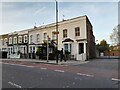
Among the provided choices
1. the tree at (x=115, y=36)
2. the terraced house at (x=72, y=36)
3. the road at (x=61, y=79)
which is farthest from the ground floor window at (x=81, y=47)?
the tree at (x=115, y=36)

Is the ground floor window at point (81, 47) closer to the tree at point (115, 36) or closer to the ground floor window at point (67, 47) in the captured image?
the ground floor window at point (67, 47)

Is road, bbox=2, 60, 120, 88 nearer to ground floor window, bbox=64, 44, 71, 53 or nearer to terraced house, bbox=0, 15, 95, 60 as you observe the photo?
terraced house, bbox=0, 15, 95, 60

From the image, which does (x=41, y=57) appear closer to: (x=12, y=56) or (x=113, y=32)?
(x=12, y=56)

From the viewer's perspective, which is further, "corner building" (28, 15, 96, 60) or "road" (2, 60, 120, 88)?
"corner building" (28, 15, 96, 60)

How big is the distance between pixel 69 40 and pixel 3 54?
65.0 ft

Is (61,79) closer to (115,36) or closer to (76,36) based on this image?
(76,36)

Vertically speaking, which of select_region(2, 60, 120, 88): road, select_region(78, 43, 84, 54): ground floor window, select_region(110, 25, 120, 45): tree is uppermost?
select_region(110, 25, 120, 45): tree

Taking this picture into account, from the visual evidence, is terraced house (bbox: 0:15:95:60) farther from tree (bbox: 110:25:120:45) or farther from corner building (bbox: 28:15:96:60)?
tree (bbox: 110:25:120:45)

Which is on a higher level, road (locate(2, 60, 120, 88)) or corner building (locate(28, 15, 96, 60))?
corner building (locate(28, 15, 96, 60))

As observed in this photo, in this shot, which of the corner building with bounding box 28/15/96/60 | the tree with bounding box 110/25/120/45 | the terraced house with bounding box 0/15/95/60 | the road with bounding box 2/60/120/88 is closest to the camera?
the road with bounding box 2/60/120/88

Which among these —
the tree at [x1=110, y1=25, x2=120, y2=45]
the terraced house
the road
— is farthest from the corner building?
the tree at [x1=110, y1=25, x2=120, y2=45]


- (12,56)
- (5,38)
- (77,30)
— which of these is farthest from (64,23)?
(5,38)

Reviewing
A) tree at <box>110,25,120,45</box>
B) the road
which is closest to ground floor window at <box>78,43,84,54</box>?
the road

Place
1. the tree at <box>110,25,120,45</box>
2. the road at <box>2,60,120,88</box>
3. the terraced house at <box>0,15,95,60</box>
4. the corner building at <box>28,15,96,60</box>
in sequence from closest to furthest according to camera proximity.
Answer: the road at <box>2,60,120,88</box> < the corner building at <box>28,15,96,60</box> < the terraced house at <box>0,15,95,60</box> < the tree at <box>110,25,120,45</box>
